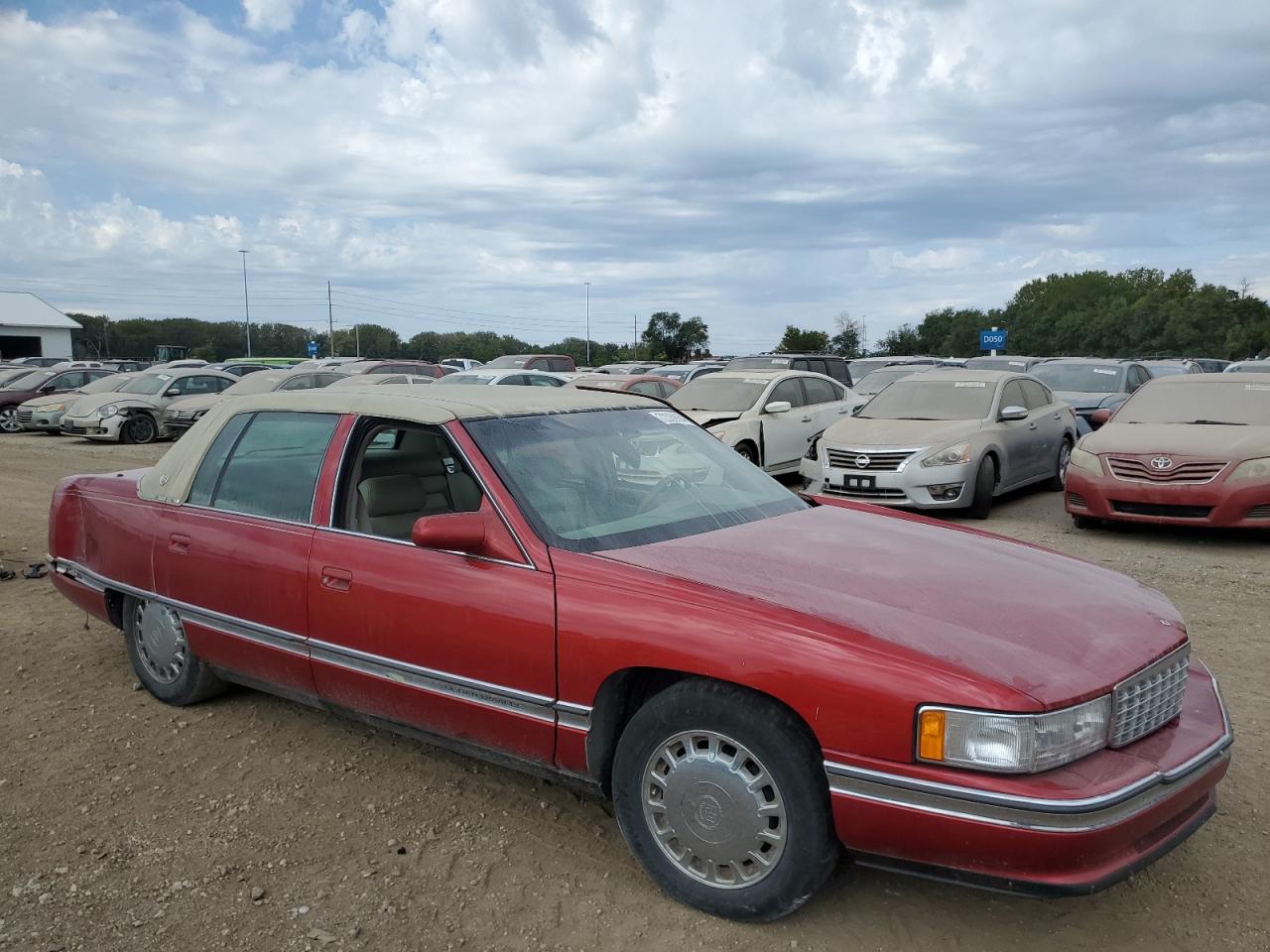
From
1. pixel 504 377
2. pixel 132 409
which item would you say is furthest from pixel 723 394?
pixel 132 409

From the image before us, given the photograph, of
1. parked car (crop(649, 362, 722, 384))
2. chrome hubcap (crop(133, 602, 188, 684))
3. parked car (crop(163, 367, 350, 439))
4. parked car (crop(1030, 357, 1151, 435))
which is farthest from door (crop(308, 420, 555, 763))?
parked car (crop(649, 362, 722, 384))

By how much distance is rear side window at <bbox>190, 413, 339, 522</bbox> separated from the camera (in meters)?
4.01

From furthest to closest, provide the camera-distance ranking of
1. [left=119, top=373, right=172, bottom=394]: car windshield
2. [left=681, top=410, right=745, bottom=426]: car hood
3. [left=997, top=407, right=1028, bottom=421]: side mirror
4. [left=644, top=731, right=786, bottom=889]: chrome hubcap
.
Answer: [left=119, top=373, right=172, bottom=394]: car windshield, [left=681, top=410, right=745, bottom=426]: car hood, [left=997, top=407, right=1028, bottom=421]: side mirror, [left=644, top=731, right=786, bottom=889]: chrome hubcap

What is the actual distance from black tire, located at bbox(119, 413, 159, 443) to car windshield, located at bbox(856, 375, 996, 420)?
15.0 m

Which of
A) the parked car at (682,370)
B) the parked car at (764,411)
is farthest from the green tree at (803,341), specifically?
the parked car at (764,411)

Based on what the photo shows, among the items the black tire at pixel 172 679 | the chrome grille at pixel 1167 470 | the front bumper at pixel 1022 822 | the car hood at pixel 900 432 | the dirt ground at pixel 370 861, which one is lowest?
the dirt ground at pixel 370 861

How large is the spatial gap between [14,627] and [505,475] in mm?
4174

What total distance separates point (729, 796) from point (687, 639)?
1.49 ft

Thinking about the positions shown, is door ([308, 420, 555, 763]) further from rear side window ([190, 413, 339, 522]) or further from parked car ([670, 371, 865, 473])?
parked car ([670, 371, 865, 473])

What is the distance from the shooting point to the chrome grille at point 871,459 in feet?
32.8

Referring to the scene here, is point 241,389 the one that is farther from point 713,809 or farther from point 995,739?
point 995,739

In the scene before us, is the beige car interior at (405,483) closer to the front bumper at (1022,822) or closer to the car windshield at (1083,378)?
the front bumper at (1022,822)

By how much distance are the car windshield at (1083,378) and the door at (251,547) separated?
1362 centimetres


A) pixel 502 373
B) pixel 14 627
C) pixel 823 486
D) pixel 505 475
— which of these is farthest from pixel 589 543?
pixel 502 373
